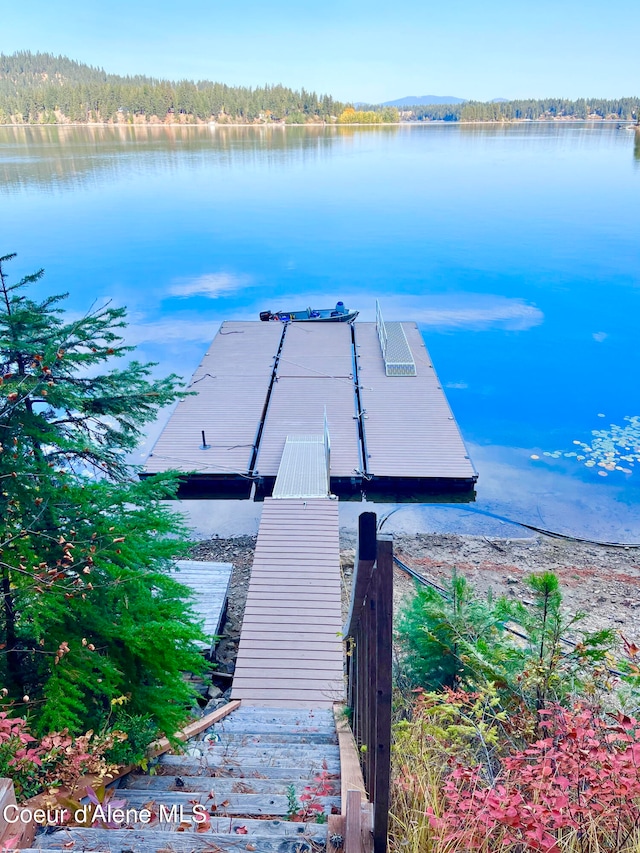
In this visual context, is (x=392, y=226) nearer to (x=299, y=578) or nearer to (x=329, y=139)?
(x=299, y=578)

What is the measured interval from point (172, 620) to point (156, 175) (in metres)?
74.4

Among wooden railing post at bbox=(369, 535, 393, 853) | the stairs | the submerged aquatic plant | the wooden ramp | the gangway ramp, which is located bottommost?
the submerged aquatic plant

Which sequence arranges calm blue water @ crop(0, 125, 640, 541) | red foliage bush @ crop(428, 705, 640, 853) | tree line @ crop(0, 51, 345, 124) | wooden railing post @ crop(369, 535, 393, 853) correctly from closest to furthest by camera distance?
wooden railing post @ crop(369, 535, 393, 853)
red foliage bush @ crop(428, 705, 640, 853)
calm blue water @ crop(0, 125, 640, 541)
tree line @ crop(0, 51, 345, 124)

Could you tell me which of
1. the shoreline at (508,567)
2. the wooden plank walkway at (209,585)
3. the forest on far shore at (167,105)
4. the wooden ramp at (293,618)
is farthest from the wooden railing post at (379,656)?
the forest on far shore at (167,105)

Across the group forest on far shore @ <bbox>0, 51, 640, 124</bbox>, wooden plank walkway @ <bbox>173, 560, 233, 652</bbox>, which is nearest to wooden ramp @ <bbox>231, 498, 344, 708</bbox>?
wooden plank walkway @ <bbox>173, 560, 233, 652</bbox>

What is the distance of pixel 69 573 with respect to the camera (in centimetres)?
441

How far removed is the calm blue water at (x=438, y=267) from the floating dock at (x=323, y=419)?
1326mm

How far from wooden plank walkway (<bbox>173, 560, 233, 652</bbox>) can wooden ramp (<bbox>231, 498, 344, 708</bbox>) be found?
21.7 inches

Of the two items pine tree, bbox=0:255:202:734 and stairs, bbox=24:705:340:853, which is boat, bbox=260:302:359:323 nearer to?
pine tree, bbox=0:255:202:734

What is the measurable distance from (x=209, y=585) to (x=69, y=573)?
462 centimetres

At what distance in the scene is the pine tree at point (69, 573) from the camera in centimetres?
382

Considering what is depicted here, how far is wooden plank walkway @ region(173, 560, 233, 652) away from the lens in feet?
26.9

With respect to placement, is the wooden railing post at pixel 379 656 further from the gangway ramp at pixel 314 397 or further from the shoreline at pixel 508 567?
the gangway ramp at pixel 314 397

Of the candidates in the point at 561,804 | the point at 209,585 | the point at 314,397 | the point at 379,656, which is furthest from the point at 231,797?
the point at 314,397
